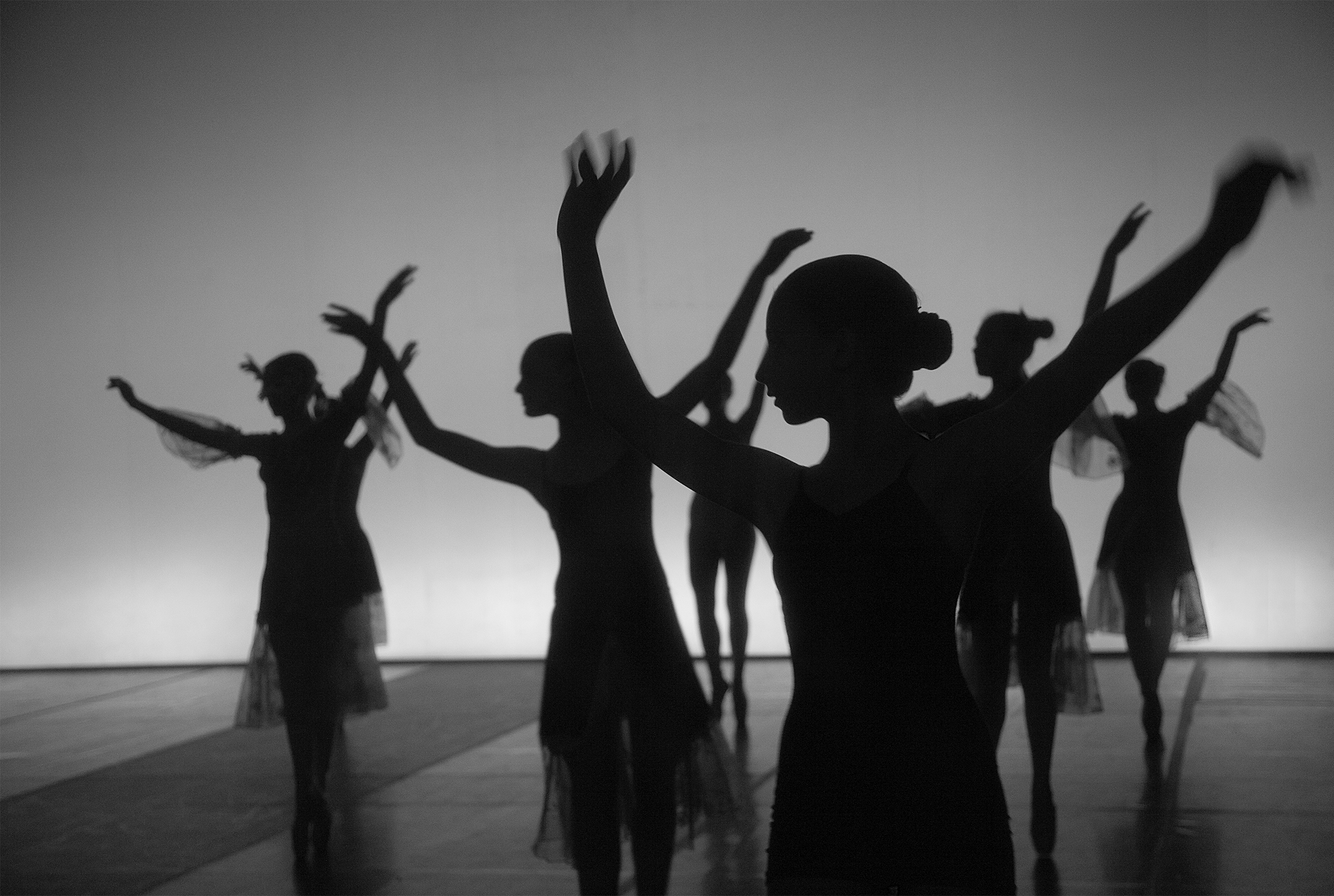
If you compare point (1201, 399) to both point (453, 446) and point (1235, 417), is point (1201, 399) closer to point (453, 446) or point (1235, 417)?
point (1235, 417)

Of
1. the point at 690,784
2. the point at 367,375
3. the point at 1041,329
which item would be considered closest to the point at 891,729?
the point at 690,784

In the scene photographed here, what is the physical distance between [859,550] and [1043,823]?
2.49m

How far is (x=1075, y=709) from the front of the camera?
4344mm

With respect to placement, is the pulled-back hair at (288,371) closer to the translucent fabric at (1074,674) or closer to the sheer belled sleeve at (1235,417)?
the translucent fabric at (1074,674)

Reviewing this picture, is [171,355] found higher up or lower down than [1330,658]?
A: higher up

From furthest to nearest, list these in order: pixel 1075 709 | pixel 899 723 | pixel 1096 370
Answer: pixel 1075 709 < pixel 899 723 < pixel 1096 370

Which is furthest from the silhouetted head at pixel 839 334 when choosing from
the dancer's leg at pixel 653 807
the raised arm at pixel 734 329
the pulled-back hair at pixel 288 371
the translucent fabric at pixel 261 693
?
the translucent fabric at pixel 261 693

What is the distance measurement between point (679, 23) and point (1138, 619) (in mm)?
4389

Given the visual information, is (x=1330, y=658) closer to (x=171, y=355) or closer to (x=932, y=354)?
(x=932, y=354)

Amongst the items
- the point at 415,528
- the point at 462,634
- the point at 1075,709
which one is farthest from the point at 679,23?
the point at 1075,709

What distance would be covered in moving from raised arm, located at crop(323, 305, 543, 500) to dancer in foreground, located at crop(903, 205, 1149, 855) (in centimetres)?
121

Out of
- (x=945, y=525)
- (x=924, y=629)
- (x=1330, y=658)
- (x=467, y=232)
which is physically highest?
(x=467, y=232)

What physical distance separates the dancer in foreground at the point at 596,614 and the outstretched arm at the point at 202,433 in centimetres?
116

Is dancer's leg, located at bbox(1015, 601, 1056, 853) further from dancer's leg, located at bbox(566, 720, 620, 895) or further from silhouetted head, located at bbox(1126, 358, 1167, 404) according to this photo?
silhouetted head, located at bbox(1126, 358, 1167, 404)
